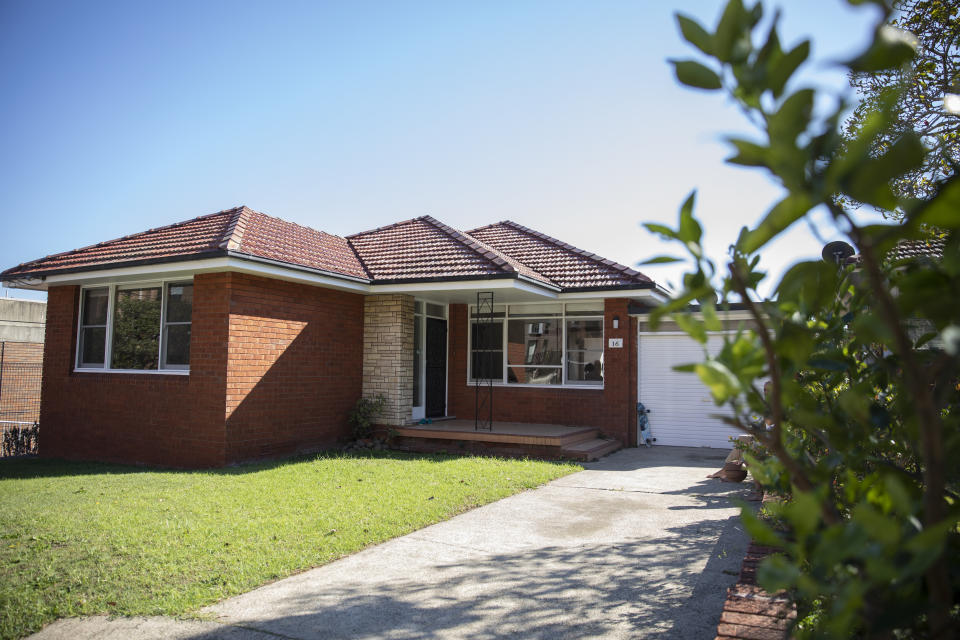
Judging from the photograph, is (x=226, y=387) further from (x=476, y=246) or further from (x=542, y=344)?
(x=542, y=344)

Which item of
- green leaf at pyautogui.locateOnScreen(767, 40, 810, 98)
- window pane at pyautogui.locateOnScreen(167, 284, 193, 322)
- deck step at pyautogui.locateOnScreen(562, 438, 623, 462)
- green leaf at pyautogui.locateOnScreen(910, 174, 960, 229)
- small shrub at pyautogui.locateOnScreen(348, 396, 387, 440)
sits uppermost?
window pane at pyautogui.locateOnScreen(167, 284, 193, 322)

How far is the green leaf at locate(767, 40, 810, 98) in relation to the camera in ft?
3.32

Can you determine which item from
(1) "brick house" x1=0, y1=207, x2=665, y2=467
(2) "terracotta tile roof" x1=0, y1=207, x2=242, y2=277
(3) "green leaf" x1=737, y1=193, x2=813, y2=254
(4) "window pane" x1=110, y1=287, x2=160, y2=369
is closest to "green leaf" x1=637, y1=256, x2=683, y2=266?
(3) "green leaf" x1=737, y1=193, x2=813, y2=254

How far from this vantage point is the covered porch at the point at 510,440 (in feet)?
37.6

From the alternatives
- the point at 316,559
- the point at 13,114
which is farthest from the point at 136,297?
the point at 316,559

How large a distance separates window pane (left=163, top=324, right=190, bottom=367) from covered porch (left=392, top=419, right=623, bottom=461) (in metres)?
4.26

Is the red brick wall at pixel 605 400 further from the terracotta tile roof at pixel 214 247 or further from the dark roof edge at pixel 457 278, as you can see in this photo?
the terracotta tile roof at pixel 214 247

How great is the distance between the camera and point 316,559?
5148mm

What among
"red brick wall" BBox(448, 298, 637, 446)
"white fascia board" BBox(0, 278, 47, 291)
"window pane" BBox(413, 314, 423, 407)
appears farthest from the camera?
"window pane" BBox(413, 314, 423, 407)

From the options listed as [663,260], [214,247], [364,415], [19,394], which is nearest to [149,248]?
[214,247]

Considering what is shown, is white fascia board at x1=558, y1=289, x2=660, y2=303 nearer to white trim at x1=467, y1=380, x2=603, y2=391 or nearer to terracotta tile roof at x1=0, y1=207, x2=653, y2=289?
terracotta tile roof at x1=0, y1=207, x2=653, y2=289

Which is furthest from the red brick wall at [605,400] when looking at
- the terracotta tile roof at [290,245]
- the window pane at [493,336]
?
the terracotta tile roof at [290,245]

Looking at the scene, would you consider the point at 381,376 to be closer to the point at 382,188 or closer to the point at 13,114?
the point at 382,188

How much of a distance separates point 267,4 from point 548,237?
8.73m
